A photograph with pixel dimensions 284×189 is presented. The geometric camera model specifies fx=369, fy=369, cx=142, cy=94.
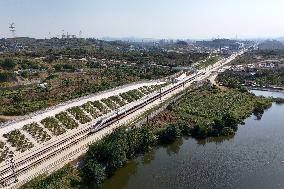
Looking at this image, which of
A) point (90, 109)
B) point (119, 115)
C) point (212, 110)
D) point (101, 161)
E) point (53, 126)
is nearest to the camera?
point (101, 161)

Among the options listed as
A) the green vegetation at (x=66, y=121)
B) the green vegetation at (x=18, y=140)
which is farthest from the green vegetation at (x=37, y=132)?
the green vegetation at (x=66, y=121)

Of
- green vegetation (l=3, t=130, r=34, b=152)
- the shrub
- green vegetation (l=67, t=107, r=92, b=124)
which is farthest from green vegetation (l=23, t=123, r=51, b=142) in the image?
the shrub

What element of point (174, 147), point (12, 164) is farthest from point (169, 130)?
point (12, 164)

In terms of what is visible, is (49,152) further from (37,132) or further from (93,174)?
(93,174)

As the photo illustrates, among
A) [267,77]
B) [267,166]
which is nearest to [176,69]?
[267,77]

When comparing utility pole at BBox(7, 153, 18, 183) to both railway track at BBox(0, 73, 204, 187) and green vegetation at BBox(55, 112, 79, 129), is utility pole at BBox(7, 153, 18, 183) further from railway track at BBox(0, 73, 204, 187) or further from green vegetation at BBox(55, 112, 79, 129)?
green vegetation at BBox(55, 112, 79, 129)

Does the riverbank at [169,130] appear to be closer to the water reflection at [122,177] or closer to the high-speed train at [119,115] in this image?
the water reflection at [122,177]
